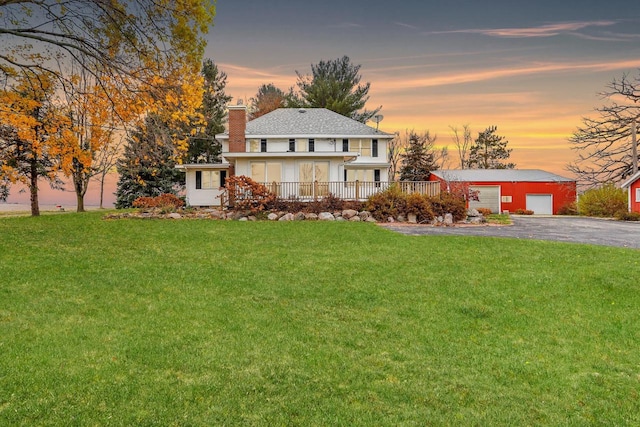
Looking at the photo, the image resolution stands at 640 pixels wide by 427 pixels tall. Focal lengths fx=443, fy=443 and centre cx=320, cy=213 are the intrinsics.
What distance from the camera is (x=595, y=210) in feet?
106

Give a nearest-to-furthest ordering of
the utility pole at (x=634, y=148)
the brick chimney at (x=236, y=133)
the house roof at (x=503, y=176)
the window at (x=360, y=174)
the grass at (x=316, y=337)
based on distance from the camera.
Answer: the grass at (x=316, y=337)
the utility pole at (x=634, y=148)
the brick chimney at (x=236, y=133)
the window at (x=360, y=174)
the house roof at (x=503, y=176)

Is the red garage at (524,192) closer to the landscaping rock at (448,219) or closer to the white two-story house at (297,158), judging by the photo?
the white two-story house at (297,158)

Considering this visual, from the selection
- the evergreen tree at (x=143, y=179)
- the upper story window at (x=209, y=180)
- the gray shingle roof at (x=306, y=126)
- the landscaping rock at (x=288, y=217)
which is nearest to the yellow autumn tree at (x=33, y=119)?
the landscaping rock at (x=288, y=217)

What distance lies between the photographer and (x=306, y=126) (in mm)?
36438

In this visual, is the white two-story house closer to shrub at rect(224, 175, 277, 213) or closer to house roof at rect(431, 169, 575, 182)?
shrub at rect(224, 175, 277, 213)

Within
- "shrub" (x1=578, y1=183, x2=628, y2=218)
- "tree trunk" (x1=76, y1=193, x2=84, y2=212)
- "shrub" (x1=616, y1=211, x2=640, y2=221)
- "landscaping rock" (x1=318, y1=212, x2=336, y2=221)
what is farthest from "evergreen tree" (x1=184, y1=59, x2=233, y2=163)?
"shrub" (x1=616, y1=211, x2=640, y2=221)

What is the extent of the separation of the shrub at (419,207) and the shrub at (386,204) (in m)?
0.26

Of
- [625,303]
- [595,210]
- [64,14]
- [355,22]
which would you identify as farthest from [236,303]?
[595,210]

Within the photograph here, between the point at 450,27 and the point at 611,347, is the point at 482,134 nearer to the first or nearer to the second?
the point at 450,27

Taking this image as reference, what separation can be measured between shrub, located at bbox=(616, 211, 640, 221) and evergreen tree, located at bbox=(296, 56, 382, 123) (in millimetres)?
26955

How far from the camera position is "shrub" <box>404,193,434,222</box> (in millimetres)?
22266

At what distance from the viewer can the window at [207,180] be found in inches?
1265

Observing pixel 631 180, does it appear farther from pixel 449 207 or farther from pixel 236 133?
pixel 236 133

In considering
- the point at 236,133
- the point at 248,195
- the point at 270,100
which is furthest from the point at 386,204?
the point at 270,100
